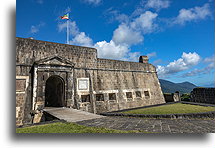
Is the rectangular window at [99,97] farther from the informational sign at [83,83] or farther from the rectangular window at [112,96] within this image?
the informational sign at [83,83]

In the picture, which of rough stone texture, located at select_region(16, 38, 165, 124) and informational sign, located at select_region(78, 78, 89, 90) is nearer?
rough stone texture, located at select_region(16, 38, 165, 124)

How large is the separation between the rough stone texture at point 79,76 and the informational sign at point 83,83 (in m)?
0.10

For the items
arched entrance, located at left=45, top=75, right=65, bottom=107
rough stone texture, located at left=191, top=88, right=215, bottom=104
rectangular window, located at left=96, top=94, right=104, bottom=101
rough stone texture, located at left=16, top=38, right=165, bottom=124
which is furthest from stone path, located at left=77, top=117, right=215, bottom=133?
rough stone texture, located at left=191, top=88, right=215, bottom=104

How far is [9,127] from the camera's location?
15.5 feet

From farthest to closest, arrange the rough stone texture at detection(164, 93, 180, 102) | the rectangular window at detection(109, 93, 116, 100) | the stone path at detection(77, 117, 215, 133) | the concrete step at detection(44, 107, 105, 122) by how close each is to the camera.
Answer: the rough stone texture at detection(164, 93, 180, 102) → the rectangular window at detection(109, 93, 116, 100) → the concrete step at detection(44, 107, 105, 122) → the stone path at detection(77, 117, 215, 133)

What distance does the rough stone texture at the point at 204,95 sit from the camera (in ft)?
45.6

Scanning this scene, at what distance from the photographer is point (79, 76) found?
12.7m

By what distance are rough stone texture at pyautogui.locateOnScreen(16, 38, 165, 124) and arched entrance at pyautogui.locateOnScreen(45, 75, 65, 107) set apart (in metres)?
0.53

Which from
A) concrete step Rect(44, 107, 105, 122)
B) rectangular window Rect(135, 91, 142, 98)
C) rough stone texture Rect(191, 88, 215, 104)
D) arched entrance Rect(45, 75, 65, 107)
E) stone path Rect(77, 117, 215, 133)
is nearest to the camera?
stone path Rect(77, 117, 215, 133)

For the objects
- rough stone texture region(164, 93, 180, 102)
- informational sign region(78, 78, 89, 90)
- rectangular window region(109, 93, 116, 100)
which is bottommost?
rough stone texture region(164, 93, 180, 102)

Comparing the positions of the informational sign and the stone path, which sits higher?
the informational sign

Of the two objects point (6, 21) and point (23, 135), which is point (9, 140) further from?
point (6, 21)

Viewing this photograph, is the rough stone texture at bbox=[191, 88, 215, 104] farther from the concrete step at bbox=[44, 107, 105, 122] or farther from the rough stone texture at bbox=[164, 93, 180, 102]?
the concrete step at bbox=[44, 107, 105, 122]

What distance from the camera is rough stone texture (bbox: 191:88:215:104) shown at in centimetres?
1390
